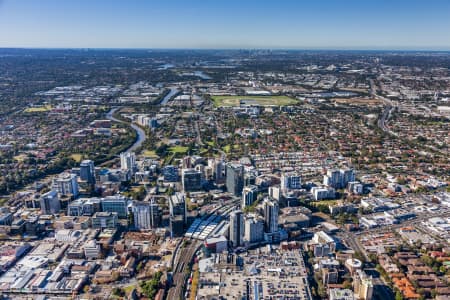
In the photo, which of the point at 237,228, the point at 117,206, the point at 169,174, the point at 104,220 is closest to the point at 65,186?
the point at 117,206

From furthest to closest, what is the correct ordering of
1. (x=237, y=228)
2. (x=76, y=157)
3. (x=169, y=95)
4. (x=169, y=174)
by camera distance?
1. (x=169, y=95)
2. (x=76, y=157)
3. (x=169, y=174)
4. (x=237, y=228)

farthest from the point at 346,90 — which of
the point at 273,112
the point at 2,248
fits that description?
the point at 2,248

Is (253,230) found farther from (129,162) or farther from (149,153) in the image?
(149,153)

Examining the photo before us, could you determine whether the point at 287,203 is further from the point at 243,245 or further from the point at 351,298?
the point at 351,298

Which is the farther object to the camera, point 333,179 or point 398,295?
point 333,179

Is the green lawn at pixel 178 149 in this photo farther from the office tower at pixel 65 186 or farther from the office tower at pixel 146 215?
the office tower at pixel 146 215
